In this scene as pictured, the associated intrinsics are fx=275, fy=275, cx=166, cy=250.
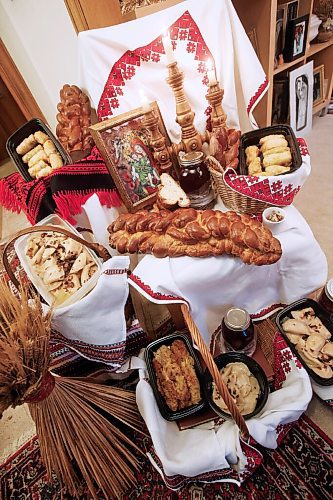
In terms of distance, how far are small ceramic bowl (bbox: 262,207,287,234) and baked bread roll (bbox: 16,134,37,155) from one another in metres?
0.84

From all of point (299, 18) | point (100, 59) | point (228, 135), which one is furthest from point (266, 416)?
point (299, 18)

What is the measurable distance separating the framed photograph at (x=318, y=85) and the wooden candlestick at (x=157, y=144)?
1759 millimetres

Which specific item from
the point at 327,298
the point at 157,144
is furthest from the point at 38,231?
the point at 327,298

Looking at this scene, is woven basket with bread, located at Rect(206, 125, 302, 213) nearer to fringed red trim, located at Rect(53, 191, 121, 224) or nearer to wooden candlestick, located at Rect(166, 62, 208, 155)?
wooden candlestick, located at Rect(166, 62, 208, 155)

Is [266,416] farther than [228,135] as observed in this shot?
No

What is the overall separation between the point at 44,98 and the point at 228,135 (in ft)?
3.94

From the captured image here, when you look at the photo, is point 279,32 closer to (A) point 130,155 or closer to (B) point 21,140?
(A) point 130,155

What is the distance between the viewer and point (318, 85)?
2.04 metres

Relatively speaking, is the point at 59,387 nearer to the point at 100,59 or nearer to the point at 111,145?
the point at 111,145

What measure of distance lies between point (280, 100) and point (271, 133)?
1.36 m

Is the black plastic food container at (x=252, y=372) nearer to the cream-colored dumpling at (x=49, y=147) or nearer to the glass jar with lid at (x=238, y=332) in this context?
the glass jar with lid at (x=238, y=332)

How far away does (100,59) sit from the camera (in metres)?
0.94

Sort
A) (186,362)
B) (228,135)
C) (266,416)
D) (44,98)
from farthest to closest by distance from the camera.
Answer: (44,98)
(228,135)
(186,362)
(266,416)

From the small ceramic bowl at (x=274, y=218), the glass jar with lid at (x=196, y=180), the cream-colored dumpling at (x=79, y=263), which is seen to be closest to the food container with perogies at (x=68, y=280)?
the cream-colored dumpling at (x=79, y=263)
